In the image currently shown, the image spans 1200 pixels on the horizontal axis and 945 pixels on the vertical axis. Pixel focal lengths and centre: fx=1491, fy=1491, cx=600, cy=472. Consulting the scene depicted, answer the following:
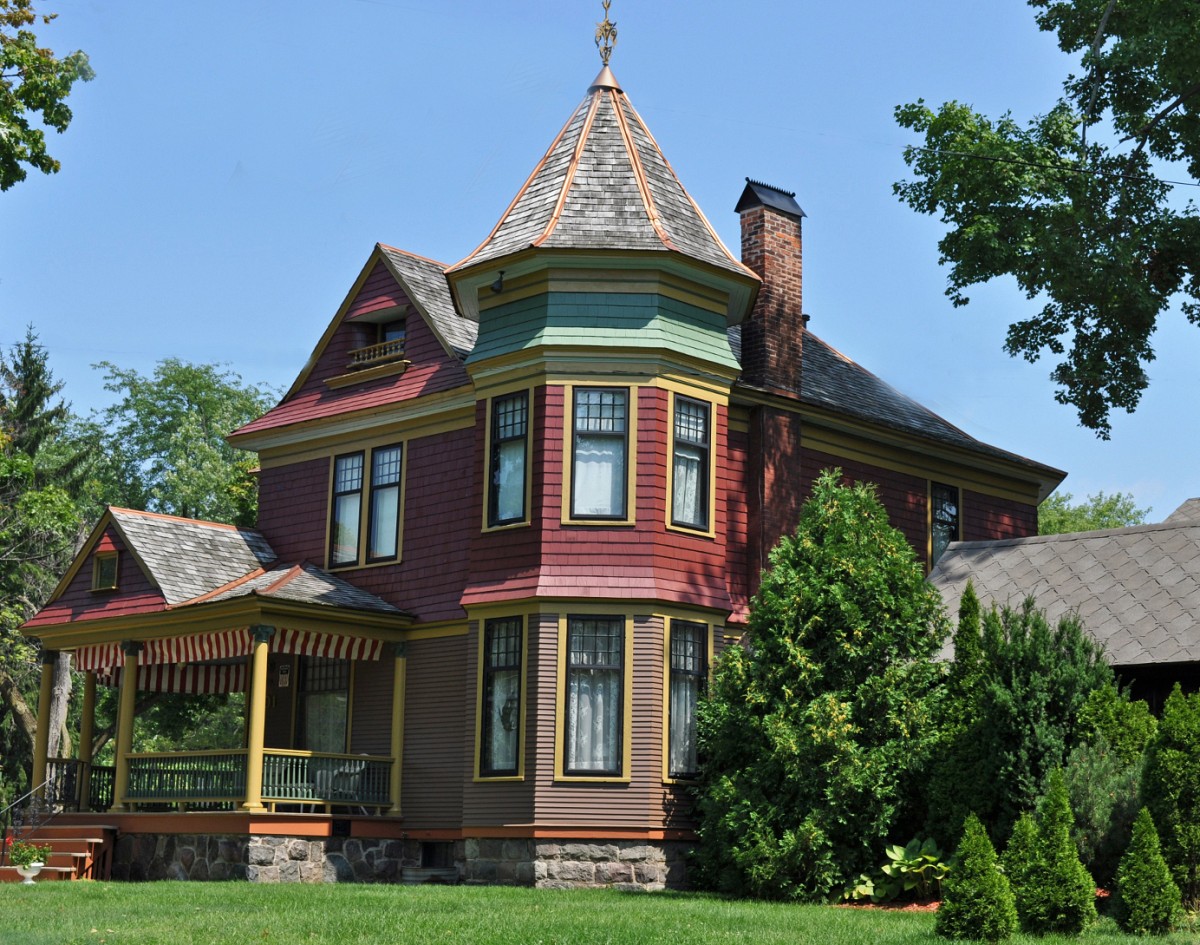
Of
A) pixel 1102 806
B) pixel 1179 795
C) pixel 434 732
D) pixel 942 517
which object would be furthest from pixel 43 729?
pixel 1179 795

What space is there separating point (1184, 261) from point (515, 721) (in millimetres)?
17046

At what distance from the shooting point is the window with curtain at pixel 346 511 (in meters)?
25.1

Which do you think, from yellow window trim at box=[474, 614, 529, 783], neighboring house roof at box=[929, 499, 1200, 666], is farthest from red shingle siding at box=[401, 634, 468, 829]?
neighboring house roof at box=[929, 499, 1200, 666]

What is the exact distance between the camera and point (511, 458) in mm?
21766

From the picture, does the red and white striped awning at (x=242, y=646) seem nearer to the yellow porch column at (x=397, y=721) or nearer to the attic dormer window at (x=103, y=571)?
the yellow porch column at (x=397, y=721)

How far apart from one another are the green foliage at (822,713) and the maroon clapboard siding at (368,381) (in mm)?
6556

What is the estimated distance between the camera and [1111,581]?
1977 cm

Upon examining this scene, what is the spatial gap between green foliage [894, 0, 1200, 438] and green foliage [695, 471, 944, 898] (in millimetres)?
9021

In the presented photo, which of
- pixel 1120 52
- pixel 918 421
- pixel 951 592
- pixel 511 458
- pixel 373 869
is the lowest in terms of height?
pixel 373 869

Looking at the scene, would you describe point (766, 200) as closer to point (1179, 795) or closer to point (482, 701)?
point (482, 701)

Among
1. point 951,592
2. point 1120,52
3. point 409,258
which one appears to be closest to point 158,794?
point 409,258

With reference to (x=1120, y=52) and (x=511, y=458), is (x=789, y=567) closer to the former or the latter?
(x=511, y=458)

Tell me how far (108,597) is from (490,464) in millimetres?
7382

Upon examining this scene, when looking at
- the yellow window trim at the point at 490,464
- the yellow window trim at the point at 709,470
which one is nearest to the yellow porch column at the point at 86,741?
the yellow window trim at the point at 490,464
